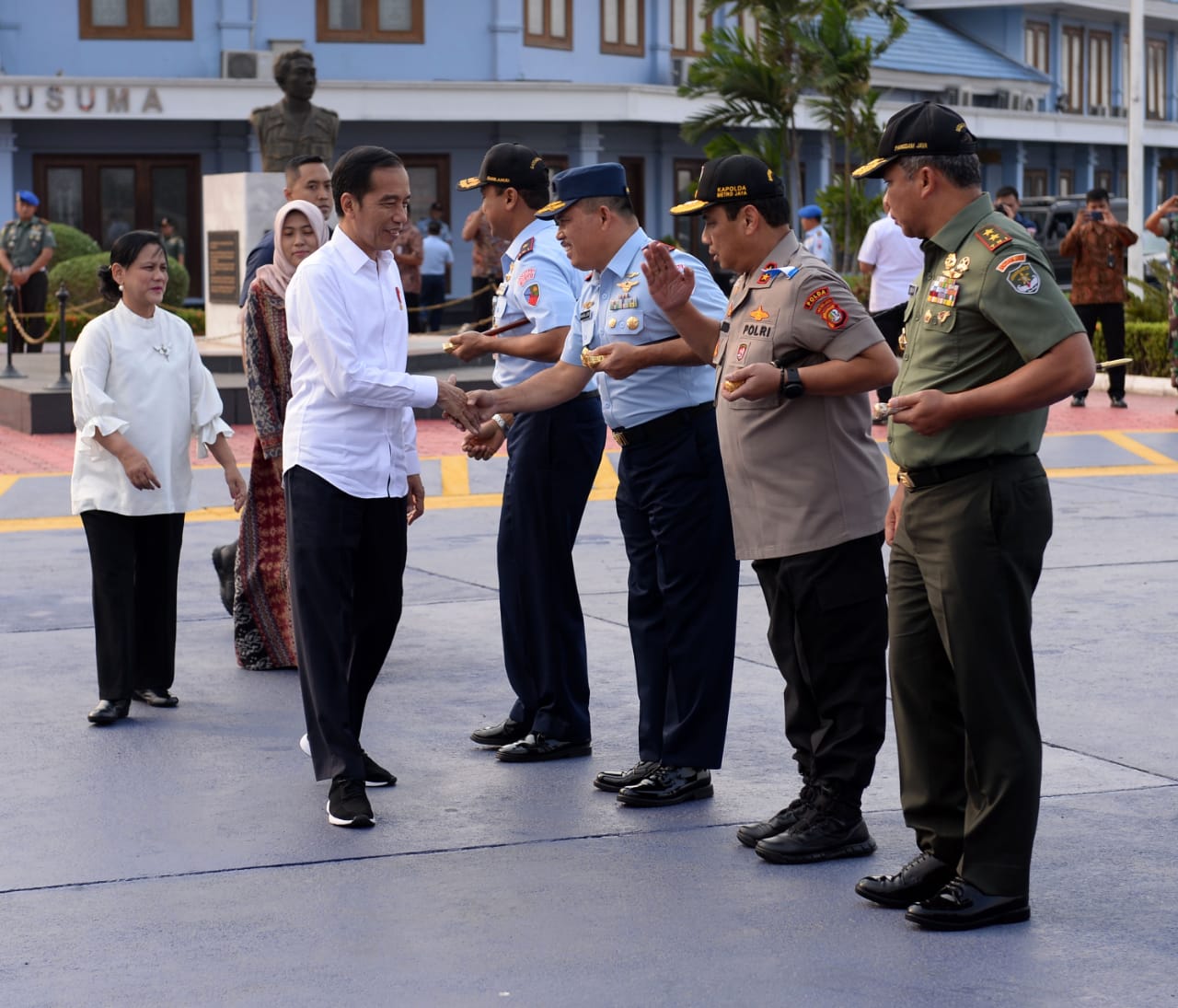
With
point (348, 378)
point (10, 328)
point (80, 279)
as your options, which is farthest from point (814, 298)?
point (80, 279)

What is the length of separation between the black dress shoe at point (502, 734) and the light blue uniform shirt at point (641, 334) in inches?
50.7

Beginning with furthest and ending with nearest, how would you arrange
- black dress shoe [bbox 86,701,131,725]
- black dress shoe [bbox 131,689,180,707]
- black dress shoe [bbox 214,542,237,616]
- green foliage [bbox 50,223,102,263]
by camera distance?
green foliage [bbox 50,223,102,263]
black dress shoe [bbox 214,542,237,616]
black dress shoe [bbox 131,689,180,707]
black dress shoe [bbox 86,701,131,725]

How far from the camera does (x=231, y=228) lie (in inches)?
755

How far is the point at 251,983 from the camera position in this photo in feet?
14.1

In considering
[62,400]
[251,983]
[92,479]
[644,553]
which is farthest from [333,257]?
[62,400]

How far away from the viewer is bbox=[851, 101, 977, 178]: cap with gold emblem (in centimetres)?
457

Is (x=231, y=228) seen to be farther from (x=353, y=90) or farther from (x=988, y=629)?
(x=988, y=629)

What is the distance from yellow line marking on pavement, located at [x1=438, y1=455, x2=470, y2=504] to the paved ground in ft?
14.0

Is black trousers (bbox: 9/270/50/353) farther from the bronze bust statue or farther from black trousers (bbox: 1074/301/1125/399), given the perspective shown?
black trousers (bbox: 1074/301/1125/399)

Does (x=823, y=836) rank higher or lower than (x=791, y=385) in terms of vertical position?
lower

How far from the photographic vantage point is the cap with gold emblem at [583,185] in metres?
5.77

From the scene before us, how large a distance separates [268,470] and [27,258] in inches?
630

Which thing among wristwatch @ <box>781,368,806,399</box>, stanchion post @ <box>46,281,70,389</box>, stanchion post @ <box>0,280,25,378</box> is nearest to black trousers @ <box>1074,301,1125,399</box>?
stanchion post @ <box>46,281,70,389</box>

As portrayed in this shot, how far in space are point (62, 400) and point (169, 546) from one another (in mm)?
9883
